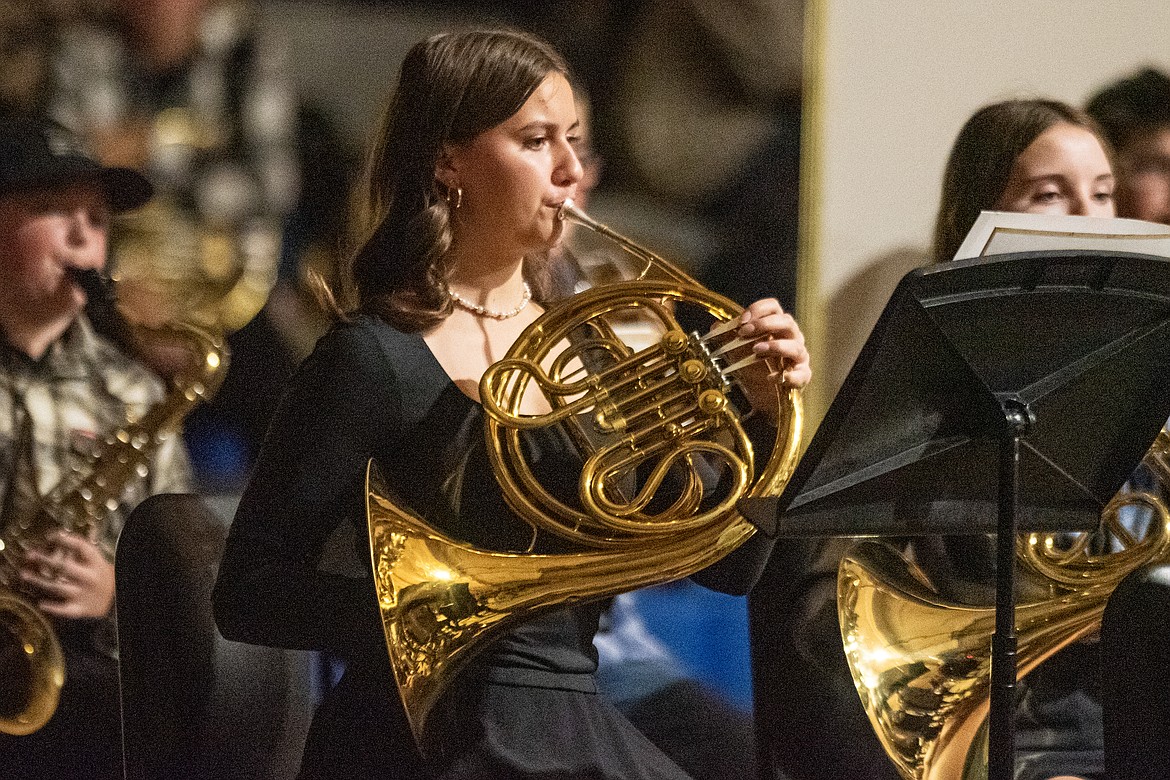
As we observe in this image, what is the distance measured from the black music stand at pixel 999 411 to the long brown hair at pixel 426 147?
435mm

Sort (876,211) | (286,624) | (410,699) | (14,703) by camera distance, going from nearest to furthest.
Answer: (410,699) < (286,624) < (14,703) < (876,211)

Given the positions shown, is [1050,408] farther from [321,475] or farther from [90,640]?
[90,640]

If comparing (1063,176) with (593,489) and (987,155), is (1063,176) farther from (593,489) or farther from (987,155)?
(593,489)

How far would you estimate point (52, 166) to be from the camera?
1586 mm

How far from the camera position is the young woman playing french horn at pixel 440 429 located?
4.21 feet

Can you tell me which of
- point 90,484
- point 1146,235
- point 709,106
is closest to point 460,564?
point 90,484

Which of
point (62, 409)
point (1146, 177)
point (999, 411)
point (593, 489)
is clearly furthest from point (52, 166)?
point (1146, 177)

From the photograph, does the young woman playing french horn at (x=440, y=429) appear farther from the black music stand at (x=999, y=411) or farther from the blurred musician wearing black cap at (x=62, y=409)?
the blurred musician wearing black cap at (x=62, y=409)

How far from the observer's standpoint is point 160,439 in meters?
1.65

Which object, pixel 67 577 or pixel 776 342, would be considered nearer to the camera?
pixel 776 342

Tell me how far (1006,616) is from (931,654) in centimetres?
26

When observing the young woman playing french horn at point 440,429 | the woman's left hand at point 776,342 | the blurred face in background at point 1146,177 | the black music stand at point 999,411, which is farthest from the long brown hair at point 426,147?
the blurred face in background at point 1146,177

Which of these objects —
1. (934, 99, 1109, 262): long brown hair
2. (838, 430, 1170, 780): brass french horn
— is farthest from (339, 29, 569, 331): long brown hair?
A: (934, 99, 1109, 262): long brown hair

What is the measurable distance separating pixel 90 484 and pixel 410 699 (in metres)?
0.66
